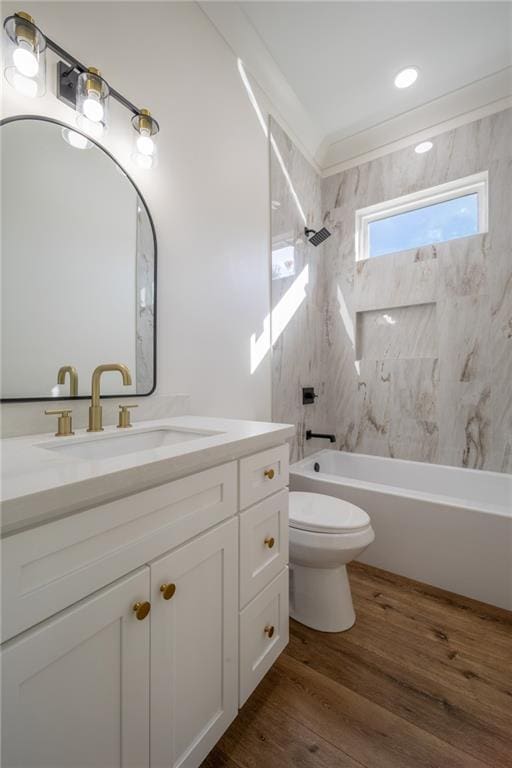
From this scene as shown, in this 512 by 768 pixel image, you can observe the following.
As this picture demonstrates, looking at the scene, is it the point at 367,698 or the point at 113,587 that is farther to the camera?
the point at 367,698

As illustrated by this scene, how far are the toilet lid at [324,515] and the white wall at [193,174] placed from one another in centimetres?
57

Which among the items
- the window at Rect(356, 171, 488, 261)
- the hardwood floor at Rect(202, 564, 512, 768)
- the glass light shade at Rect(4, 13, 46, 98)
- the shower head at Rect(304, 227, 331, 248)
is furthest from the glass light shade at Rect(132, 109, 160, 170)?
the hardwood floor at Rect(202, 564, 512, 768)

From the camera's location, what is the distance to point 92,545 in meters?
0.55

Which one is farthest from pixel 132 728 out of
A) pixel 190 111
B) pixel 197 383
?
pixel 190 111

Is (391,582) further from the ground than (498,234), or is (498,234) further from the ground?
(498,234)

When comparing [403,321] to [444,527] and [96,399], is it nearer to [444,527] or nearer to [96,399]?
[444,527]

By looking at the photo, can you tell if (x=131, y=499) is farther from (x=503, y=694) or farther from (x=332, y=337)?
(x=332, y=337)

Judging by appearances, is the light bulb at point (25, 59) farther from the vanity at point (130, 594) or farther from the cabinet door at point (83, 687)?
the cabinet door at point (83, 687)

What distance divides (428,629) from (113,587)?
4.71ft

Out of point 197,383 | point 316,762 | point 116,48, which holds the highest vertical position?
point 116,48

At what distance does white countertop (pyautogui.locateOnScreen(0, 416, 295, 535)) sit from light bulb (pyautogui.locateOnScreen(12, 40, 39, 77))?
1009mm

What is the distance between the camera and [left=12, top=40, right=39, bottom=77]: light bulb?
0.86 metres

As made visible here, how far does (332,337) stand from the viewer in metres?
2.71

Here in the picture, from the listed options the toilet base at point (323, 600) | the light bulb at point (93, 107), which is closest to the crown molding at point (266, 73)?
the light bulb at point (93, 107)
